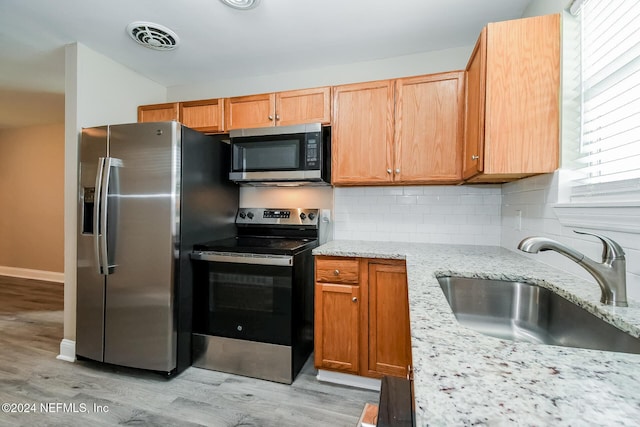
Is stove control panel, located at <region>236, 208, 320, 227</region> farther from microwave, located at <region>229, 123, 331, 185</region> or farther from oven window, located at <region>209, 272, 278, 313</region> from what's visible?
oven window, located at <region>209, 272, 278, 313</region>

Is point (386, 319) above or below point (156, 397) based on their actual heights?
above

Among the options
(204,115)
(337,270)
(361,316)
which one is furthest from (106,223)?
(361,316)

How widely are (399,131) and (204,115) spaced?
1.63 m

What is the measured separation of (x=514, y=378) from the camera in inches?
18.0

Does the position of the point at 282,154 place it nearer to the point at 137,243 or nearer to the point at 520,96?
the point at 137,243

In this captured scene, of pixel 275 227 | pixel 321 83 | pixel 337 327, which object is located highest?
pixel 321 83

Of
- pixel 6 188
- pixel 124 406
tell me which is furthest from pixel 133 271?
pixel 6 188

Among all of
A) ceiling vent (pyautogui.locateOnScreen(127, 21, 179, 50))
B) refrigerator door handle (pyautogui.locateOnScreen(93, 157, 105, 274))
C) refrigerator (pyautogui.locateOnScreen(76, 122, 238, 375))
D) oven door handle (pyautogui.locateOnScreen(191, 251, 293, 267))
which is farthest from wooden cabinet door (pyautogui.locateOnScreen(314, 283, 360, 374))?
ceiling vent (pyautogui.locateOnScreen(127, 21, 179, 50))

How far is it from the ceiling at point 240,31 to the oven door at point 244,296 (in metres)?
1.56

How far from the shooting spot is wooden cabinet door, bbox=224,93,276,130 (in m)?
2.30

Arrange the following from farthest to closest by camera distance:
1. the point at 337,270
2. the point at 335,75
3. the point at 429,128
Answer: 1. the point at 335,75
2. the point at 429,128
3. the point at 337,270

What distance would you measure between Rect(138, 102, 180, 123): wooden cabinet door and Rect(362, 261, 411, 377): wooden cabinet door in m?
2.12

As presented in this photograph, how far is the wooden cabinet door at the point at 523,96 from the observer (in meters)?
1.38

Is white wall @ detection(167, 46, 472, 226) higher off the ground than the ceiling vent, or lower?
lower
